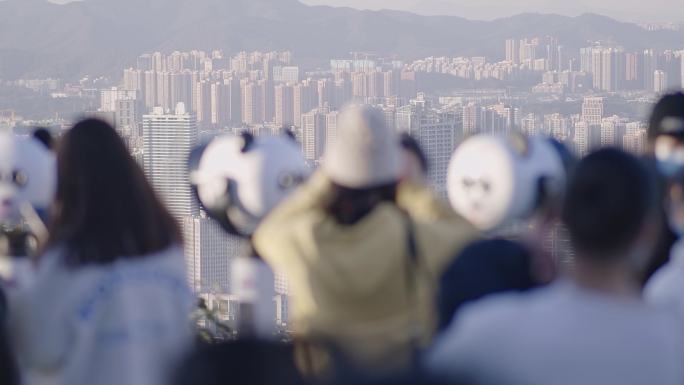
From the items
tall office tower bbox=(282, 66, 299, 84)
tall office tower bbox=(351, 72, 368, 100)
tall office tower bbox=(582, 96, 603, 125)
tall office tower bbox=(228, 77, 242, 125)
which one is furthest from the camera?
tall office tower bbox=(282, 66, 299, 84)

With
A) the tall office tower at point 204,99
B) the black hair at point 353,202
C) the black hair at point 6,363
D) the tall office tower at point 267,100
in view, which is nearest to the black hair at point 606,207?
the black hair at point 353,202

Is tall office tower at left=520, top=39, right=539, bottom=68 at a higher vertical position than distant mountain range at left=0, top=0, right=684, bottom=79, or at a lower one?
lower

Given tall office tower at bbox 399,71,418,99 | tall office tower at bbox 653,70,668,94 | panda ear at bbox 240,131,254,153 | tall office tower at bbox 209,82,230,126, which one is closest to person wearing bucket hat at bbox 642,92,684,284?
panda ear at bbox 240,131,254,153

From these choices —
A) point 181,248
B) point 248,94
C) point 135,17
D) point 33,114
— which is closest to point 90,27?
point 135,17

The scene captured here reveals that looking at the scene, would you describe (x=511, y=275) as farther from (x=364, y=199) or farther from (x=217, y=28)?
(x=217, y=28)

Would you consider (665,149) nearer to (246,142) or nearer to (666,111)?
(666,111)

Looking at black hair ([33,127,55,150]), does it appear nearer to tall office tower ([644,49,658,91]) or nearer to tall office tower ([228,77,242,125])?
tall office tower ([644,49,658,91])
